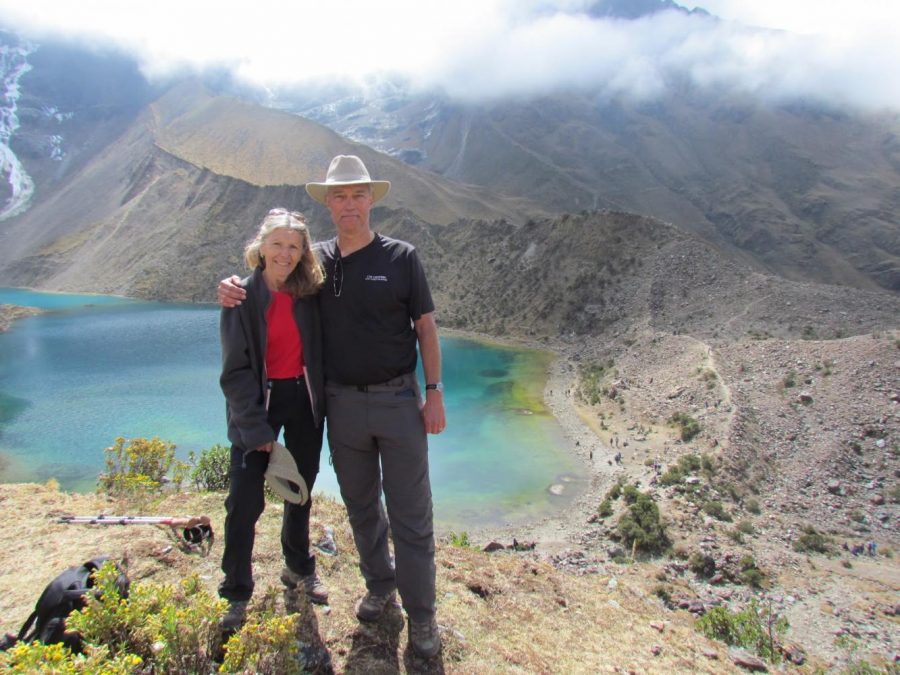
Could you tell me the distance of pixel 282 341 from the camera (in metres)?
4.03

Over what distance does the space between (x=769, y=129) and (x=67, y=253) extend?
450 feet

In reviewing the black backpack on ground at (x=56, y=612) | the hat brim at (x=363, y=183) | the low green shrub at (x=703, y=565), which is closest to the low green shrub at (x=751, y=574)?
the low green shrub at (x=703, y=565)

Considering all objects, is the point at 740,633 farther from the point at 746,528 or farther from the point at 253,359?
the point at 746,528

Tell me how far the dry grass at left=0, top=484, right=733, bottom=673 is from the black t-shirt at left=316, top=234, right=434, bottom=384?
6.74 ft

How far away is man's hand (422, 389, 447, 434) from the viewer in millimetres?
4195

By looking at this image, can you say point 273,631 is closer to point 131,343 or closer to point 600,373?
point 600,373

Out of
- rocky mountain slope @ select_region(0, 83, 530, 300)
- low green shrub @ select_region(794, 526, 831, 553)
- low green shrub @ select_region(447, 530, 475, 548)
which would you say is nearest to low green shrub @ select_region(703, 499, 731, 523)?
low green shrub @ select_region(794, 526, 831, 553)

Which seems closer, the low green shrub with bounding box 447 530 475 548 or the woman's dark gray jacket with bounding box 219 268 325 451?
the woman's dark gray jacket with bounding box 219 268 325 451

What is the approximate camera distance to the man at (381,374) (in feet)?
13.1

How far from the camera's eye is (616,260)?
44781mm

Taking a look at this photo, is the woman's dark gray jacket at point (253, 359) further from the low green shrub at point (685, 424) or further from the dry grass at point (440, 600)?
the low green shrub at point (685, 424)

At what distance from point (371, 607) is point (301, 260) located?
2730 mm

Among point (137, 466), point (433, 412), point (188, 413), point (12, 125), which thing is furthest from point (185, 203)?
point (433, 412)

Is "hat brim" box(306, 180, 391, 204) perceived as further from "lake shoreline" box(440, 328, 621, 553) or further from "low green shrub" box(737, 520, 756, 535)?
"low green shrub" box(737, 520, 756, 535)
